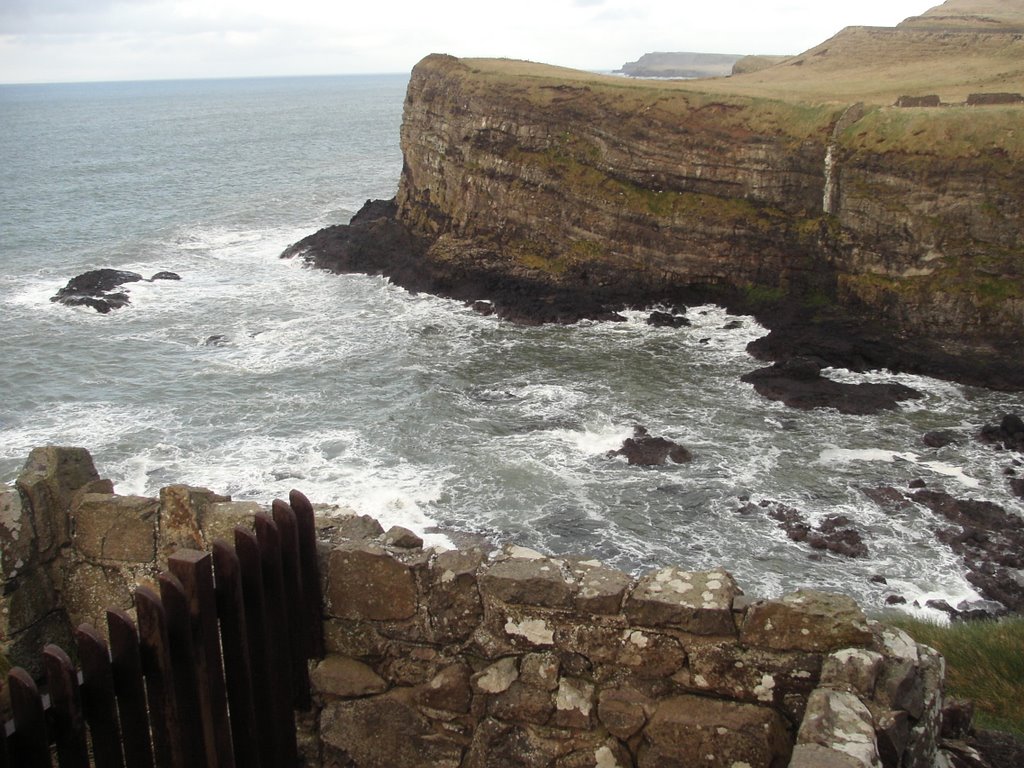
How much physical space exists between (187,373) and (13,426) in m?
6.04

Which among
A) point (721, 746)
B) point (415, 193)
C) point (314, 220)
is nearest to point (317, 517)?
point (721, 746)

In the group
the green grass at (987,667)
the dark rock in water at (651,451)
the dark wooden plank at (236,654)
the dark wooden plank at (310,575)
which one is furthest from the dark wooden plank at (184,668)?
the dark rock in water at (651,451)

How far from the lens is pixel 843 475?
2448cm

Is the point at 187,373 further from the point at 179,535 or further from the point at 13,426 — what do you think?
the point at 179,535

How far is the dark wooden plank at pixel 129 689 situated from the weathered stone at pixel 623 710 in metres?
2.46

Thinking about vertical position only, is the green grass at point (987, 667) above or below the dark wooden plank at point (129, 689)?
below

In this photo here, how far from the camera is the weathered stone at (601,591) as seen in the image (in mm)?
5383

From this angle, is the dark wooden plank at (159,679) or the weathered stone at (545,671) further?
the weathered stone at (545,671)

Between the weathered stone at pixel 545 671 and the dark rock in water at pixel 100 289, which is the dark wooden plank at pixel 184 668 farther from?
the dark rock in water at pixel 100 289

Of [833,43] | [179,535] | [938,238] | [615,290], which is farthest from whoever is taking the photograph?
[833,43]

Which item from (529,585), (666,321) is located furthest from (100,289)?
(529,585)

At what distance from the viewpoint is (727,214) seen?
37.7 meters

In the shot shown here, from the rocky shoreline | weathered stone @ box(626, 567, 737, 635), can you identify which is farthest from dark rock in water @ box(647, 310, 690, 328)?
weathered stone @ box(626, 567, 737, 635)

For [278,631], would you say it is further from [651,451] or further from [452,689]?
[651,451]
